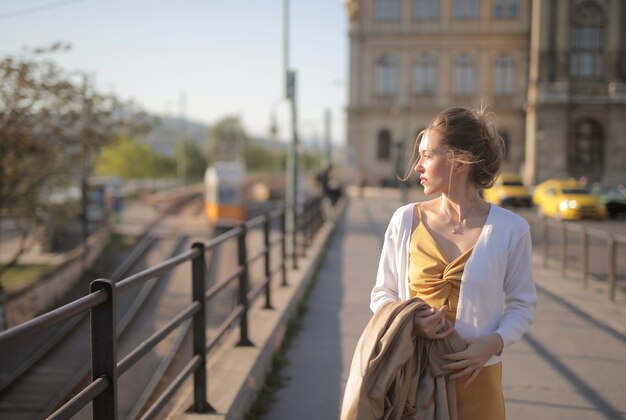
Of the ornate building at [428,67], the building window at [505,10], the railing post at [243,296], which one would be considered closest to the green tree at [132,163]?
the ornate building at [428,67]

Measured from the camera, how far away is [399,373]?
248cm

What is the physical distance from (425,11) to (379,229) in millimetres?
47832

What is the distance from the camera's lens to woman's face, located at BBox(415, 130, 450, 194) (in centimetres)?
272

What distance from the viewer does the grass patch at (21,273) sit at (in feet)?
74.4

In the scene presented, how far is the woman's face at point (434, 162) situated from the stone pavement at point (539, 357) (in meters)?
2.84

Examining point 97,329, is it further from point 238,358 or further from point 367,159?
point 367,159

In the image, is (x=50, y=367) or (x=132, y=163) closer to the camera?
(x=50, y=367)

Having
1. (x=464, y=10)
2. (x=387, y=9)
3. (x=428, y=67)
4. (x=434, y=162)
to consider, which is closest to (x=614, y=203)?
(x=434, y=162)

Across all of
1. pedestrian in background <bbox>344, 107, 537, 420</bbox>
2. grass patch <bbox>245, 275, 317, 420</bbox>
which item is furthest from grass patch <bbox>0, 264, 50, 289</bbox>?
pedestrian in background <bbox>344, 107, 537, 420</bbox>

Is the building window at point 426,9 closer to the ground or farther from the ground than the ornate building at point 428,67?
farther from the ground

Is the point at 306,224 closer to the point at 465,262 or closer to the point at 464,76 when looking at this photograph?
the point at 465,262

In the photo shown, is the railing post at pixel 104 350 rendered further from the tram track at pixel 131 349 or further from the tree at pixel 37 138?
the tree at pixel 37 138

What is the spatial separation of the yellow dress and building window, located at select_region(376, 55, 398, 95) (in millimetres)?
66230

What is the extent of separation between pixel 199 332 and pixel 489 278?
8.24ft
